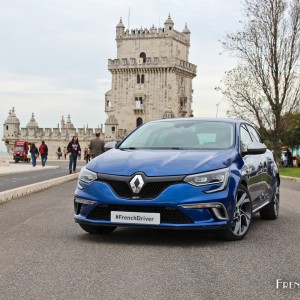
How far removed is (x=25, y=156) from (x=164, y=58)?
42.9 m

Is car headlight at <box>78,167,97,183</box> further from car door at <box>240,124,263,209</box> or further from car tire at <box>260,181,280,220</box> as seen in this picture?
car tire at <box>260,181,280,220</box>

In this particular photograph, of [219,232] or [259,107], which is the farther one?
[259,107]

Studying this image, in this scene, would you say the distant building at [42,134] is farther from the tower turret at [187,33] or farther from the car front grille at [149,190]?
the car front grille at [149,190]

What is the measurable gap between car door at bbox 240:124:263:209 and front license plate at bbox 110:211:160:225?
4.58ft

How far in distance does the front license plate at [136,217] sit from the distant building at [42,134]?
309 feet

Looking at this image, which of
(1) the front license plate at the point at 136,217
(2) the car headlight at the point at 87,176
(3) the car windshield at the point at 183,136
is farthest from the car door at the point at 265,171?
(2) the car headlight at the point at 87,176

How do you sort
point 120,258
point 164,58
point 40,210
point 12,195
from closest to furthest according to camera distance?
point 120,258
point 40,210
point 12,195
point 164,58

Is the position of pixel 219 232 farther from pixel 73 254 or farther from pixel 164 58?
pixel 164 58

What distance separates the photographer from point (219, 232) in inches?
301

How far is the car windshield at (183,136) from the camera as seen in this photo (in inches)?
333

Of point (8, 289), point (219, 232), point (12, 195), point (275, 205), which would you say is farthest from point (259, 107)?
point (8, 289)

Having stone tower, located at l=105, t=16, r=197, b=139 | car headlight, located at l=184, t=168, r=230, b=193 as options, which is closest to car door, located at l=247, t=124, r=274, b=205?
car headlight, located at l=184, t=168, r=230, b=193

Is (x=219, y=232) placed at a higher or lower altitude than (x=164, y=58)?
lower

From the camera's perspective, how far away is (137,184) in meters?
7.35
